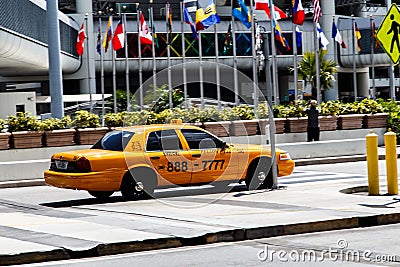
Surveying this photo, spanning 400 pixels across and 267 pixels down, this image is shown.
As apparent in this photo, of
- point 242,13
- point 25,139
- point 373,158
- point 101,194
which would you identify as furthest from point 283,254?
point 242,13

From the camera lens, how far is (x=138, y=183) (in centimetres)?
1747

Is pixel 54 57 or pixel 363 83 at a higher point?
pixel 363 83

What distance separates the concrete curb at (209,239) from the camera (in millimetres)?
10430

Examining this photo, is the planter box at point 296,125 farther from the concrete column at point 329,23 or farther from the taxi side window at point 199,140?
the concrete column at point 329,23

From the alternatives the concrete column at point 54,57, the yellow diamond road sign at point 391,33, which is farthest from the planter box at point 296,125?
the yellow diamond road sign at point 391,33

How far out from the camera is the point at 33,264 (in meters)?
10.3

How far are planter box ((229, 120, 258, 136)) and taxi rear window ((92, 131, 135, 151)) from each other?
35.8 ft

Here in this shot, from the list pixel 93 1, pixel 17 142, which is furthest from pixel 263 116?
pixel 93 1

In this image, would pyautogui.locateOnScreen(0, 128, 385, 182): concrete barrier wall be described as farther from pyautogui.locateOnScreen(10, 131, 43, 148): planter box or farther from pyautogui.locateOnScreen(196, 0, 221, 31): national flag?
pyautogui.locateOnScreen(196, 0, 221, 31): national flag

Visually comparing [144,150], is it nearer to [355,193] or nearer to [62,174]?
[62,174]

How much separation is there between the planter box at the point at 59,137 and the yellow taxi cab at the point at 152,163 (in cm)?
831

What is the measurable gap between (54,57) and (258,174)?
16060 mm

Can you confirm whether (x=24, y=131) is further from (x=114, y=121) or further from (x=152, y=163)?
(x=152, y=163)

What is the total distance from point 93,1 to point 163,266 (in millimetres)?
73888
